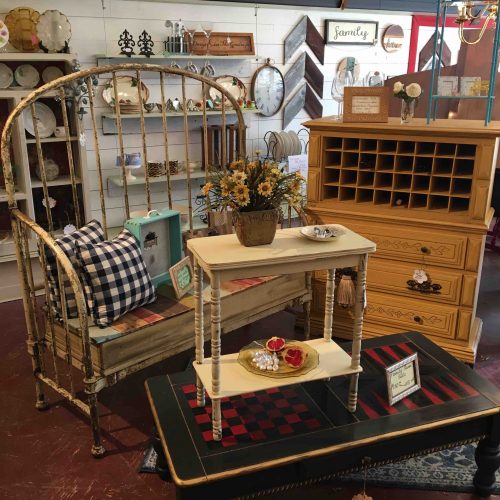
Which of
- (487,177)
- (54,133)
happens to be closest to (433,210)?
(487,177)

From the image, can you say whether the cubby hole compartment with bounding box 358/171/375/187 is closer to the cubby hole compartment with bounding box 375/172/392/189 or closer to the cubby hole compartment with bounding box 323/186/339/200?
the cubby hole compartment with bounding box 375/172/392/189

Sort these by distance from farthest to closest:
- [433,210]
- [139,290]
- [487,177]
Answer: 1. [433,210]
2. [487,177]
3. [139,290]

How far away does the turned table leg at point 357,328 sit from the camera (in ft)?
6.43

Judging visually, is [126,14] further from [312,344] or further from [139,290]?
[312,344]

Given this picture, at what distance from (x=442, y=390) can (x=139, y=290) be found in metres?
1.39

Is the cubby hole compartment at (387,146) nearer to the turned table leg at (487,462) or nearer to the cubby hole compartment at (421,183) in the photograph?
the cubby hole compartment at (421,183)

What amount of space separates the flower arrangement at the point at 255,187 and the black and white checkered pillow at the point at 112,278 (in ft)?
2.59

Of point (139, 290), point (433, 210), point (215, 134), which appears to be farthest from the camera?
point (215, 134)

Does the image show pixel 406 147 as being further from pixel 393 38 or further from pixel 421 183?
pixel 393 38

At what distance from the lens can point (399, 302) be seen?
10.8 ft

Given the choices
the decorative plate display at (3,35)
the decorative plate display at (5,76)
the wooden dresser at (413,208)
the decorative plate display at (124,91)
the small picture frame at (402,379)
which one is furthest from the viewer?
the decorative plate display at (124,91)

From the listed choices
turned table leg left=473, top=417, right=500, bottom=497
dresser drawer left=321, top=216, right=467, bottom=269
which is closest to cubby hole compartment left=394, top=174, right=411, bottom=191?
dresser drawer left=321, top=216, right=467, bottom=269

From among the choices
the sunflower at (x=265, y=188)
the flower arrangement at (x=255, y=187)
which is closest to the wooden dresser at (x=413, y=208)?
the flower arrangement at (x=255, y=187)

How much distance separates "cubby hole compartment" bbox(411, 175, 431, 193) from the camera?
3.13 m
